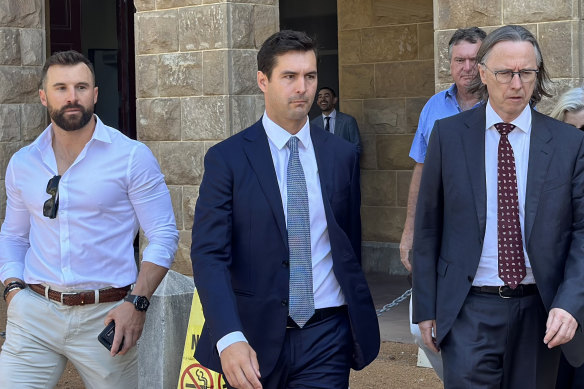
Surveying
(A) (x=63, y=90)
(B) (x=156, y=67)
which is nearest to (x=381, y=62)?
(B) (x=156, y=67)

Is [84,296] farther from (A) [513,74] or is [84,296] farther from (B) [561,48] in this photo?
(B) [561,48]

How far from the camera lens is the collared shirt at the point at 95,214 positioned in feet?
15.9

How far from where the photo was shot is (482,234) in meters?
4.26

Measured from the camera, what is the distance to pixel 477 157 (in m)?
4.35

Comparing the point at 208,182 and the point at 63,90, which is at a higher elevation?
the point at 63,90

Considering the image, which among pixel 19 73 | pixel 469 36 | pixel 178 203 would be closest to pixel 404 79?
pixel 178 203

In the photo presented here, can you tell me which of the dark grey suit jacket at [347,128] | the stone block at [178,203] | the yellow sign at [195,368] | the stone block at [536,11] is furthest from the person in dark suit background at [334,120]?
the yellow sign at [195,368]

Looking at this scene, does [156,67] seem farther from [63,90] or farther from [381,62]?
[63,90]

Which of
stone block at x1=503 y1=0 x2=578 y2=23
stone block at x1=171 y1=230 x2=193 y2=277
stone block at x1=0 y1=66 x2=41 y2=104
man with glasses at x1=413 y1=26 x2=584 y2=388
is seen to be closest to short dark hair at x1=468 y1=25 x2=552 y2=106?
man with glasses at x1=413 y1=26 x2=584 y2=388

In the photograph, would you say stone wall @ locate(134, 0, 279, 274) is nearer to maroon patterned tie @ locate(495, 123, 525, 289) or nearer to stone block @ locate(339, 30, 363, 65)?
stone block @ locate(339, 30, 363, 65)

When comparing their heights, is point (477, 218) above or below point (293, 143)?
below

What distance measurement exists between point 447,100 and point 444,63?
174 cm

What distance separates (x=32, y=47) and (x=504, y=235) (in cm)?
780

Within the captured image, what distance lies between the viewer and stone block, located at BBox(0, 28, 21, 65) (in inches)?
434
